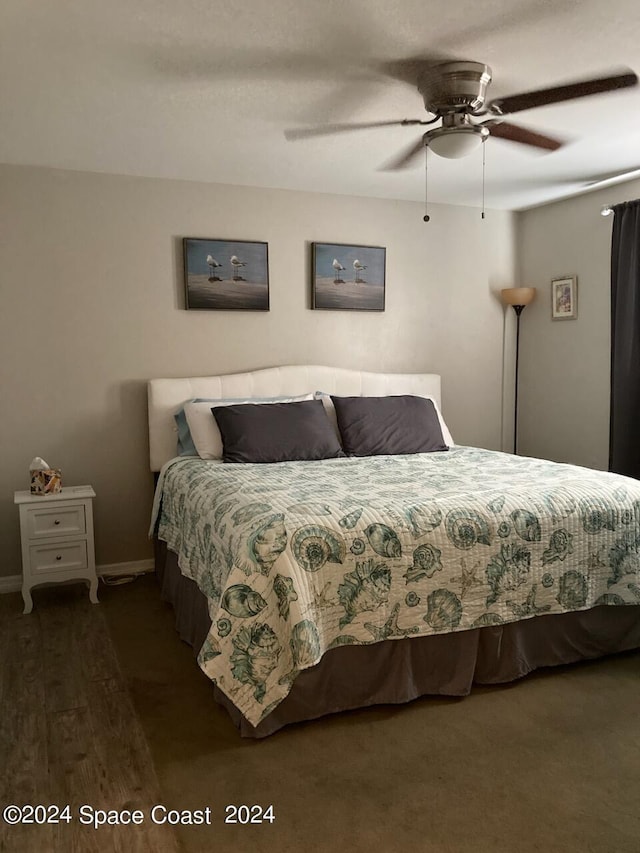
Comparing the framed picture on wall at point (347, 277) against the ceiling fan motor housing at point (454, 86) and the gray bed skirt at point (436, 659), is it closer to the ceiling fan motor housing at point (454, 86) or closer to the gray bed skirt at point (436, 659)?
the ceiling fan motor housing at point (454, 86)

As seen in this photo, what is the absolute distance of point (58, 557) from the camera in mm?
3613

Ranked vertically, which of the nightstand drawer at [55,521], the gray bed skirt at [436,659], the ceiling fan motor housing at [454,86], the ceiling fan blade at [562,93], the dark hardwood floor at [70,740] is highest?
the ceiling fan motor housing at [454,86]

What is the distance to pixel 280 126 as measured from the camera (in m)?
3.23

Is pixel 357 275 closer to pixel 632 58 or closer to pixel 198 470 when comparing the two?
pixel 198 470

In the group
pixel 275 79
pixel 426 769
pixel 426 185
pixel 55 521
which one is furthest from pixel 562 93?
pixel 55 521

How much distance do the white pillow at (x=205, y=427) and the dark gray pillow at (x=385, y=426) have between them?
53 cm

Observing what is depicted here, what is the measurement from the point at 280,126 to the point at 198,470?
1.71 m

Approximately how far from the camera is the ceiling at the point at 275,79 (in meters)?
2.19

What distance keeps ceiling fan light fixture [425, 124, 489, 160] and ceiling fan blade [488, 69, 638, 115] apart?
100 millimetres

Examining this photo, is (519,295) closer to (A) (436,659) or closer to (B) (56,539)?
(A) (436,659)

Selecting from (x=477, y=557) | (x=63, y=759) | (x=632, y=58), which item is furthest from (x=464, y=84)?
(x=63, y=759)

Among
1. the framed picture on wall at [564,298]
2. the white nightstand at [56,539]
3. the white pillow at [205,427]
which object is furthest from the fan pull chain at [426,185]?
the white nightstand at [56,539]

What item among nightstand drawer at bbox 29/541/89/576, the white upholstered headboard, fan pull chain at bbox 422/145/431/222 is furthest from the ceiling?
nightstand drawer at bbox 29/541/89/576

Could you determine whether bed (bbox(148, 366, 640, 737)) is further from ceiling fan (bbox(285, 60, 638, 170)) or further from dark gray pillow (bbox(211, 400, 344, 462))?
ceiling fan (bbox(285, 60, 638, 170))
